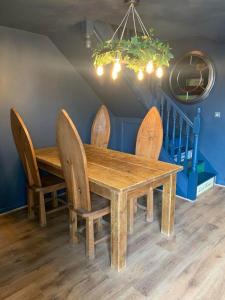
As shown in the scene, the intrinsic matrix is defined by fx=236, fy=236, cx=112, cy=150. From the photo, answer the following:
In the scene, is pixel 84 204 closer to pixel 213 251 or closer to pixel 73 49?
pixel 213 251

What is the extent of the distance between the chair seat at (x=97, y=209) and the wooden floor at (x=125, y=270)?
445mm

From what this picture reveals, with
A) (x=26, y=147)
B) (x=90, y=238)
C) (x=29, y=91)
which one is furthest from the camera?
(x=29, y=91)

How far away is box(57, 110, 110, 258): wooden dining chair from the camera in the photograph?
1896mm

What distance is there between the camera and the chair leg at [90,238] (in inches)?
82.1

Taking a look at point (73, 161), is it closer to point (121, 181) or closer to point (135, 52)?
point (121, 181)

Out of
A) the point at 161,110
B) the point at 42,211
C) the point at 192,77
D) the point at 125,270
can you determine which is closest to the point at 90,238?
the point at 125,270

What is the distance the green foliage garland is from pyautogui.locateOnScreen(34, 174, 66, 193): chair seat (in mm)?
1428

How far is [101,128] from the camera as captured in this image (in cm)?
349

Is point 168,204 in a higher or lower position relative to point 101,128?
lower

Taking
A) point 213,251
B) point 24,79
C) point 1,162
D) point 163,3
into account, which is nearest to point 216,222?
point 213,251

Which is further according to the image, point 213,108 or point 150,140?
point 213,108

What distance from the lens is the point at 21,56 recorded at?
293 cm

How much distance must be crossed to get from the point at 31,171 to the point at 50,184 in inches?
10.1

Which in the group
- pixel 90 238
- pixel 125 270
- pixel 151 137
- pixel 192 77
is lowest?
pixel 125 270
